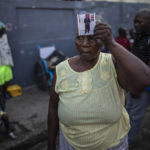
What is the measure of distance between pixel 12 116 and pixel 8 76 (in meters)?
1.16

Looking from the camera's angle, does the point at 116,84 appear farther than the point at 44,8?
No

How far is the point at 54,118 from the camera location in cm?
168

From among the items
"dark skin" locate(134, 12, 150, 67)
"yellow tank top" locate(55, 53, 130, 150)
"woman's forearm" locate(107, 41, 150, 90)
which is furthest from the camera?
"dark skin" locate(134, 12, 150, 67)

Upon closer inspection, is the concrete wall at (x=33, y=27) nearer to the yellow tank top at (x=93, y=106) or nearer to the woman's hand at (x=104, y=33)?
the yellow tank top at (x=93, y=106)

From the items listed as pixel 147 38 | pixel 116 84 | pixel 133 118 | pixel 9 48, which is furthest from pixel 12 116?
pixel 116 84

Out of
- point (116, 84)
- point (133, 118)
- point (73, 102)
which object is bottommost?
point (133, 118)

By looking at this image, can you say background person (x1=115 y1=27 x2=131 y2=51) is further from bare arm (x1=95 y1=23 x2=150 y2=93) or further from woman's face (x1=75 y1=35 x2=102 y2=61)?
bare arm (x1=95 y1=23 x2=150 y2=93)

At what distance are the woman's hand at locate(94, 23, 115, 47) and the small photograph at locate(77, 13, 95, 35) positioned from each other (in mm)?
73

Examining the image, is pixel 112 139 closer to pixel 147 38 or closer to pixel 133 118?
pixel 133 118

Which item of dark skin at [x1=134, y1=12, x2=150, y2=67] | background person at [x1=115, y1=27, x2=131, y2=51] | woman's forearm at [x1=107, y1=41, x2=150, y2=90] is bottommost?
background person at [x1=115, y1=27, x2=131, y2=51]

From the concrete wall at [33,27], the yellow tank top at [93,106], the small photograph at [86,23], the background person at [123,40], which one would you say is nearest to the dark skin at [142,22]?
the yellow tank top at [93,106]

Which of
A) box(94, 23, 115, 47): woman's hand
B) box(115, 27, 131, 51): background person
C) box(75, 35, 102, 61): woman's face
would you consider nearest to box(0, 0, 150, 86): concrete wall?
box(115, 27, 131, 51): background person

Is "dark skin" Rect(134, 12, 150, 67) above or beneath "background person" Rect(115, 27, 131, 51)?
above

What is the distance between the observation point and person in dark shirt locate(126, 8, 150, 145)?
2.77 m
